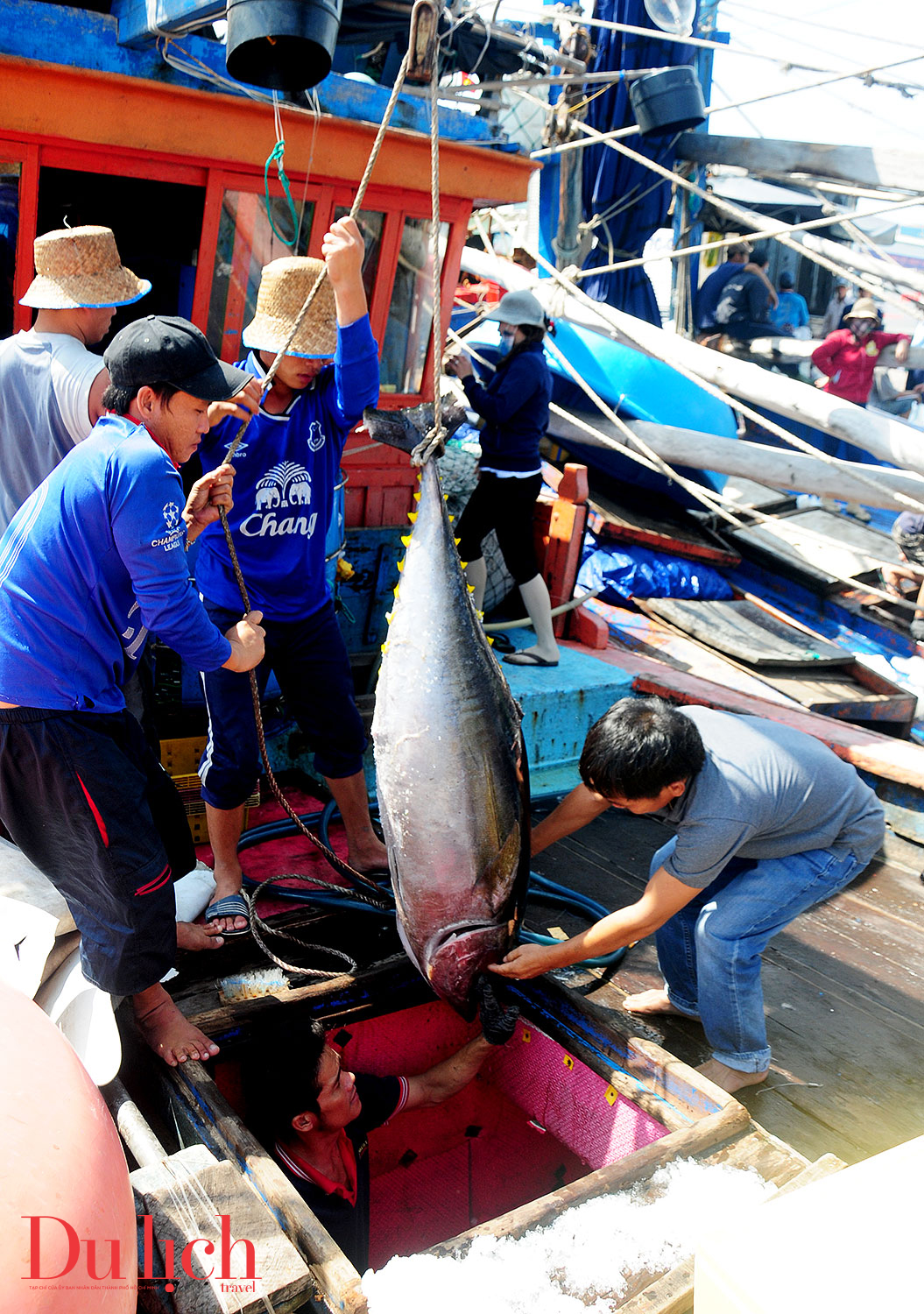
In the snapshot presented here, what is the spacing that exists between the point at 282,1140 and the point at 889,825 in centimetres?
393

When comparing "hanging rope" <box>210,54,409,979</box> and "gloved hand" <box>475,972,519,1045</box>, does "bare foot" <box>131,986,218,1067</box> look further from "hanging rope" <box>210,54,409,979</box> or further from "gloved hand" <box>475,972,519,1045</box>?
"gloved hand" <box>475,972,519,1045</box>

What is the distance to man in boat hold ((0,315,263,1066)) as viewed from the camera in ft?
7.54

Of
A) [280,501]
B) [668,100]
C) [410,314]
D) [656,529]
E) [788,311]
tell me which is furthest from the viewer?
[788,311]

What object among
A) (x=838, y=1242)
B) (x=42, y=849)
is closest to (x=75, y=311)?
(x=42, y=849)

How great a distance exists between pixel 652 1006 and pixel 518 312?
3589 millimetres

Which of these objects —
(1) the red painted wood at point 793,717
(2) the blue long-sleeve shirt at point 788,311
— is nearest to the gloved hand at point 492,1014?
(1) the red painted wood at point 793,717

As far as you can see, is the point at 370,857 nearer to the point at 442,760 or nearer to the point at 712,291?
the point at 442,760

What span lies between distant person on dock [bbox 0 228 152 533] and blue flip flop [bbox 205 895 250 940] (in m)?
1.43

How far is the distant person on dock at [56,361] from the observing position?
3.03 m

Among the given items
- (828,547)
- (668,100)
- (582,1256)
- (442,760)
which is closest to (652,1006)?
(582,1256)

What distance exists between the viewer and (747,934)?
314 cm

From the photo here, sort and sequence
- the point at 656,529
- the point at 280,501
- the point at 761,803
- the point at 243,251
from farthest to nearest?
the point at 656,529, the point at 243,251, the point at 280,501, the point at 761,803

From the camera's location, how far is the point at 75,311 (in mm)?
3164

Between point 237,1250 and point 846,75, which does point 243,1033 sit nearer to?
point 237,1250
